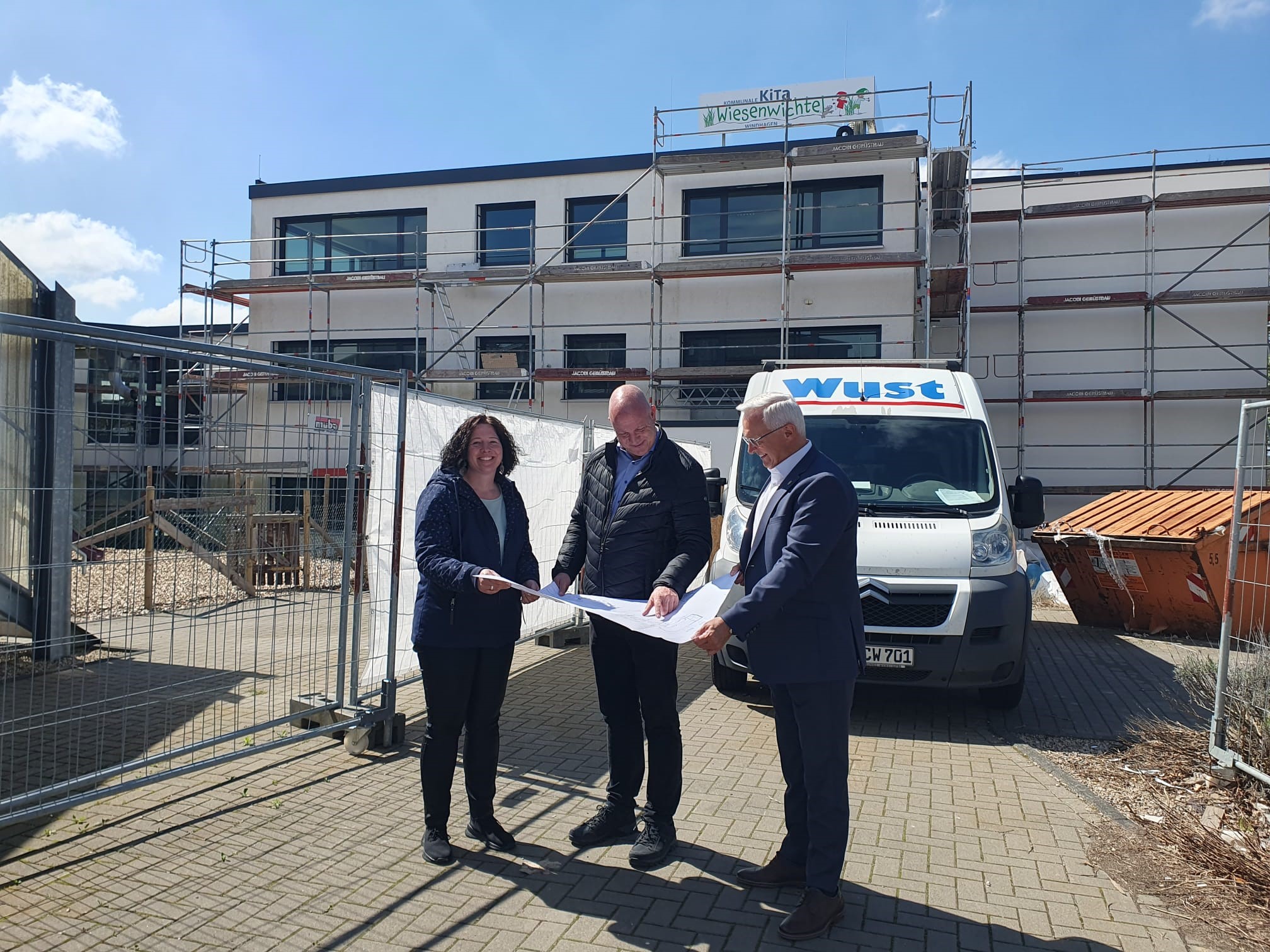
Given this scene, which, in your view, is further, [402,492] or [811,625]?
[402,492]

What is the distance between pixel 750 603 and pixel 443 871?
5.52 feet

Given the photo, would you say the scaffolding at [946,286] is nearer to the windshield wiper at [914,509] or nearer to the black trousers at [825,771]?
the windshield wiper at [914,509]

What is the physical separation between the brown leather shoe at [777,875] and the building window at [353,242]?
1747 centimetres

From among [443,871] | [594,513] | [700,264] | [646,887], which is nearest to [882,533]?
[594,513]

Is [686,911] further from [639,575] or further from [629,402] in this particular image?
[629,402]

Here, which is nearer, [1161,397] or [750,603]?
[750,603]

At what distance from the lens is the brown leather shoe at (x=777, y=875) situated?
142 inches

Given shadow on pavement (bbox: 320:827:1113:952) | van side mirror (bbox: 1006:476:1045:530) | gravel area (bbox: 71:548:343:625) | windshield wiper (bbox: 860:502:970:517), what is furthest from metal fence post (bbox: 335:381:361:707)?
van side mirror (bbox: 1006:476:1045:530)

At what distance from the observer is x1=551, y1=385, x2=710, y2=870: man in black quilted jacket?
3.80 meters

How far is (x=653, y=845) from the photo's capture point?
382cm

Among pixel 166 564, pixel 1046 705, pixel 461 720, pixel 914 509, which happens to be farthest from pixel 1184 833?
pixel 166 564

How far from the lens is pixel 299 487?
5316 millimetres

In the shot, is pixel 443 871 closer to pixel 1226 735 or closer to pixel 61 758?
pixel 61 758

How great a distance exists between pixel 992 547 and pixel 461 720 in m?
3.76
